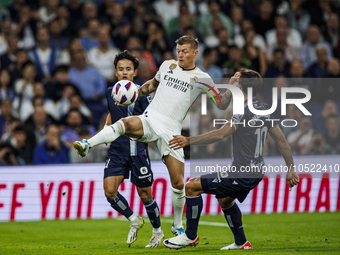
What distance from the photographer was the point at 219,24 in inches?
564

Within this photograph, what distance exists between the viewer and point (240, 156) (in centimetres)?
637

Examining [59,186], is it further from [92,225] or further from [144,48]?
[144,48]

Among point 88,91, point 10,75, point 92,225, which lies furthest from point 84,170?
point 10,75

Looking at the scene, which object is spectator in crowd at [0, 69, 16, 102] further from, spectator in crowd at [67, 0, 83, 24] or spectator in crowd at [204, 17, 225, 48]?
spectator in crowd at [204, 17, 225, 48]

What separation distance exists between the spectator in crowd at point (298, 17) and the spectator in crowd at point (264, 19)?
69 cm

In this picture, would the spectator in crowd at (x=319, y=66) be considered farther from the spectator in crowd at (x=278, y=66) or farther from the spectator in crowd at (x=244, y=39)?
the spectator in crowd at (x=244, y=39)

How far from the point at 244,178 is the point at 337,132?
6302 mm

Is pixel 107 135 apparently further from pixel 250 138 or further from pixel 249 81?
pixel 249 81

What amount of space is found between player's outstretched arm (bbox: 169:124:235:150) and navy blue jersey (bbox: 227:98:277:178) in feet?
0.50

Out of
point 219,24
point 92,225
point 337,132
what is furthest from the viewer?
point 219,24

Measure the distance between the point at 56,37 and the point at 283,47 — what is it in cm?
615

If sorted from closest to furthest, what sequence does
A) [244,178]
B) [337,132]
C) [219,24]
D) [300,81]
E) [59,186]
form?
1. [244,178]
2. [59,186]
3. [337,132]
4. [300,81]
5. [219,24]

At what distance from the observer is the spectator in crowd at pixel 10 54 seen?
1287 cm

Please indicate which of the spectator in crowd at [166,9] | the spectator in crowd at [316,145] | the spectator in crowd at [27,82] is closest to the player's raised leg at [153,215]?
the spectator in crowd at [316,145]
